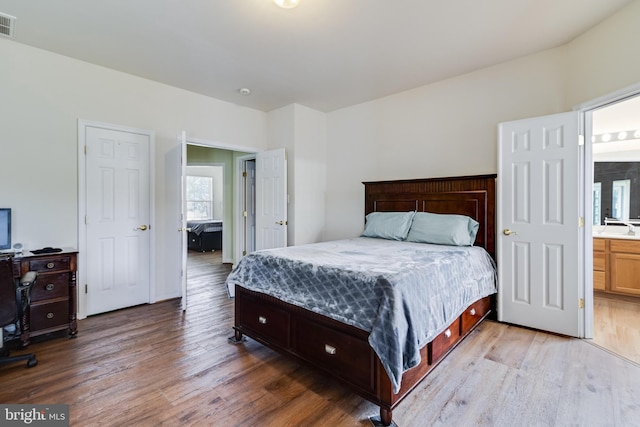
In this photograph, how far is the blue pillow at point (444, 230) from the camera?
119 inches

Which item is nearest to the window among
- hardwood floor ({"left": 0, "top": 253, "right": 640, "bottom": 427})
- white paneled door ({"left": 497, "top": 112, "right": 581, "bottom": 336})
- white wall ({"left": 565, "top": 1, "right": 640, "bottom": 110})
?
hardwood floor ({"left": 0, "top": 253, "right": 640, "bottom": 427})

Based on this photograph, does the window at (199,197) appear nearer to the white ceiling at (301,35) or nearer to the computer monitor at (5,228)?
the white ceiling at (301,35)

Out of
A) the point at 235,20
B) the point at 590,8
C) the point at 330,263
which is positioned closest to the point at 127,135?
the point at 235,20

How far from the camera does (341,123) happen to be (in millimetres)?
4730

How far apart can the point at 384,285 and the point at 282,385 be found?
1.03 meters

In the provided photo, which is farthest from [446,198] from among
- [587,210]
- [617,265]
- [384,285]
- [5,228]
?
[5,228]

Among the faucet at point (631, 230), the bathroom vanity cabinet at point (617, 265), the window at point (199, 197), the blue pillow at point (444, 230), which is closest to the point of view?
the blue pillow at point (444, 230)

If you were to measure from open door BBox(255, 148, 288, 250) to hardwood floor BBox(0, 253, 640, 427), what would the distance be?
1916 mm

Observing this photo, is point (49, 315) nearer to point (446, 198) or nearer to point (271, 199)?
point (271, 199)

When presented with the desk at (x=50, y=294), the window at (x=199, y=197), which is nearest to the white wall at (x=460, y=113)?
the desk at (x=50, y=294)

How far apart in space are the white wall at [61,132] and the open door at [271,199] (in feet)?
4.17

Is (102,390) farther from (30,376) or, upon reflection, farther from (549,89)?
(549,89)

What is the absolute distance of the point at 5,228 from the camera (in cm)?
263

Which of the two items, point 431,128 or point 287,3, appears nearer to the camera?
point 287,3
